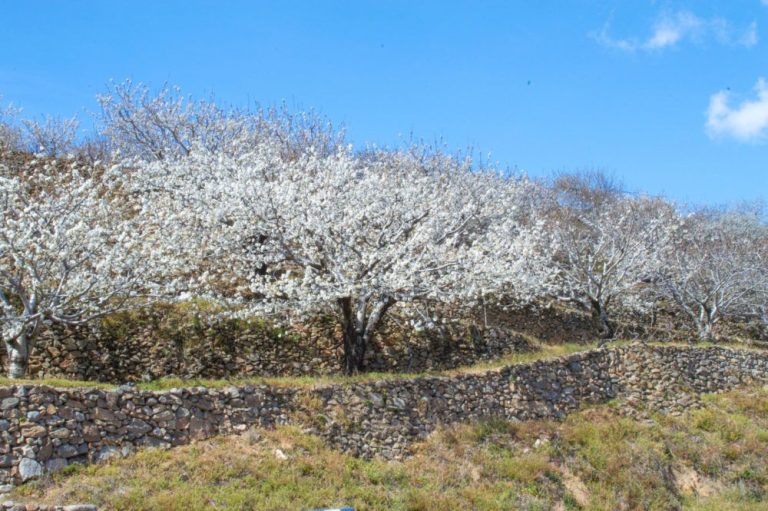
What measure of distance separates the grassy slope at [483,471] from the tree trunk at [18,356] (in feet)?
11.3

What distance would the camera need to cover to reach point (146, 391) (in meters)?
11.7

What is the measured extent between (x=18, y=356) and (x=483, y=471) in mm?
9961

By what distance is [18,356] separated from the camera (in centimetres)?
1257

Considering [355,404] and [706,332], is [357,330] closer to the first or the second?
[355,404]

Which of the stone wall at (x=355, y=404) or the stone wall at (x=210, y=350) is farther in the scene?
the stone wall at (x=210, y=350)

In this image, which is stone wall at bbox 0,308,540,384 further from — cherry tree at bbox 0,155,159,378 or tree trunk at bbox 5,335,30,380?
tree trunk at bbox 5,335,30,380

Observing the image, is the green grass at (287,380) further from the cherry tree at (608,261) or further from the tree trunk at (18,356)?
the cherry tree at (608,261)

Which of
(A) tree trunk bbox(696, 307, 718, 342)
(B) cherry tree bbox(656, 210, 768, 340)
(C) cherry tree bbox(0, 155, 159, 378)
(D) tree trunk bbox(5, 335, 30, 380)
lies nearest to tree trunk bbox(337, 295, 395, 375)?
(C) cherry tree bbox(0, 155, 159, 378)

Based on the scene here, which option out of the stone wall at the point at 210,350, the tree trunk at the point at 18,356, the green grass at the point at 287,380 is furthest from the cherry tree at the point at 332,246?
the tree trunk at the point at 18,356

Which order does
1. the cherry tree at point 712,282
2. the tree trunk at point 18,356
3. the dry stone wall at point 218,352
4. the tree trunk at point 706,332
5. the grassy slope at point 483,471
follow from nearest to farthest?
the grassy slope at point 483,471, the tree trunk at point 18,356, the dry stone wall at point 218,352, the tree trunk at point 706,332, the cherry tree at point 712,282

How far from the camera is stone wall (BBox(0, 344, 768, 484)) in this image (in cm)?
1040

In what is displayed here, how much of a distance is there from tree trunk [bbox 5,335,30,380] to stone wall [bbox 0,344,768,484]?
2249 millimetres

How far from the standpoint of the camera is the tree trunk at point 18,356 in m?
12.4

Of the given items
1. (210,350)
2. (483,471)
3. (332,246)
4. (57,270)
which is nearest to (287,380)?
(210,350)
